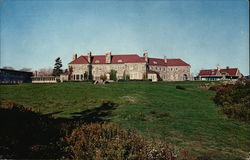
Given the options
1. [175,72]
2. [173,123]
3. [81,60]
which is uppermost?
[81,60]

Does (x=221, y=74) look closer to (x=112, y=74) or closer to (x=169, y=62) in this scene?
(x=169, y=62)

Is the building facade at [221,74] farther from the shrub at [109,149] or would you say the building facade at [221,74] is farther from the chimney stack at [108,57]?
the shrub at [109,149]

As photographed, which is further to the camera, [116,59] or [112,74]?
[116,59]

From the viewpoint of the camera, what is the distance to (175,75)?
89.8m

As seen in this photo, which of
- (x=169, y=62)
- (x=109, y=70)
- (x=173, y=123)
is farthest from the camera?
(x=169, y=62)

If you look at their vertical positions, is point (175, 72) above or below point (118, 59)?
below

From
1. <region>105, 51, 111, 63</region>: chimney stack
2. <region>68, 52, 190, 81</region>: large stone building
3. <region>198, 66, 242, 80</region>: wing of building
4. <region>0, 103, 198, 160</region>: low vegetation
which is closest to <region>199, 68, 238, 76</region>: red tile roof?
<region>198, 66, 242, 80</region>: wing of building

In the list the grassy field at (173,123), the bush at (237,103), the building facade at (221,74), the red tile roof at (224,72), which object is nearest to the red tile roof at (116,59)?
the building facade at (221,74)

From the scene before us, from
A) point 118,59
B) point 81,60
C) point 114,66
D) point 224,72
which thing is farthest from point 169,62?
point 81,60

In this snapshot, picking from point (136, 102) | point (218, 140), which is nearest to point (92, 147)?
point (218, 140)

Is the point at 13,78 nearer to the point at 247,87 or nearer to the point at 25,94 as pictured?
the point at 25,94

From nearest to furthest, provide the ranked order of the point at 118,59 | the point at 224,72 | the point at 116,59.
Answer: the point at 118,59, the point at 116,59, the point at 224,72

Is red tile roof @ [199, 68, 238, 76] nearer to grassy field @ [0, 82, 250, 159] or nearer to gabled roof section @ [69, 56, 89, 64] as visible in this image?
gabled roof section @ [69, 56, 89, 64]

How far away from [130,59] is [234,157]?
7095 cm
